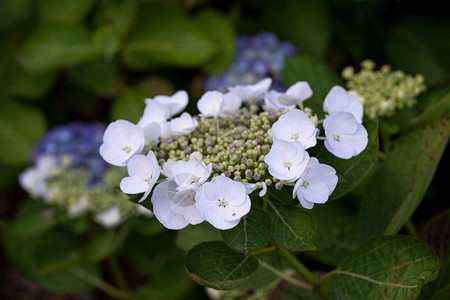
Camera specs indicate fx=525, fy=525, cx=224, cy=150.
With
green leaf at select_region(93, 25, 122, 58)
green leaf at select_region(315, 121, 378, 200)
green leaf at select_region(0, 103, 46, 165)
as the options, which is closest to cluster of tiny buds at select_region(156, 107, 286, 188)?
green leaf at select_region(315, 121, 378, 200)

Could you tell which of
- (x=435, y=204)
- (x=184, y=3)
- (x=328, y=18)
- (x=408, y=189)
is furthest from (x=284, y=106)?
(x=184, y=3)

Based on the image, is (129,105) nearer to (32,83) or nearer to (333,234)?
(32,83)

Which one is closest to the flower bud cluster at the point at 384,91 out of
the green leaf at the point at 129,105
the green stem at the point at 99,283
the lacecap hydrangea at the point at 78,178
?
the lacecap hydrangea at the point at 78,178

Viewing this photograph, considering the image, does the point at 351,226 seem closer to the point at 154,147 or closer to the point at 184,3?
the point at 154,147

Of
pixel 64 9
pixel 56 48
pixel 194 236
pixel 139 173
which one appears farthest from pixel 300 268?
pixel 64 9

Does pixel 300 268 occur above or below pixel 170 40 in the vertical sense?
above
